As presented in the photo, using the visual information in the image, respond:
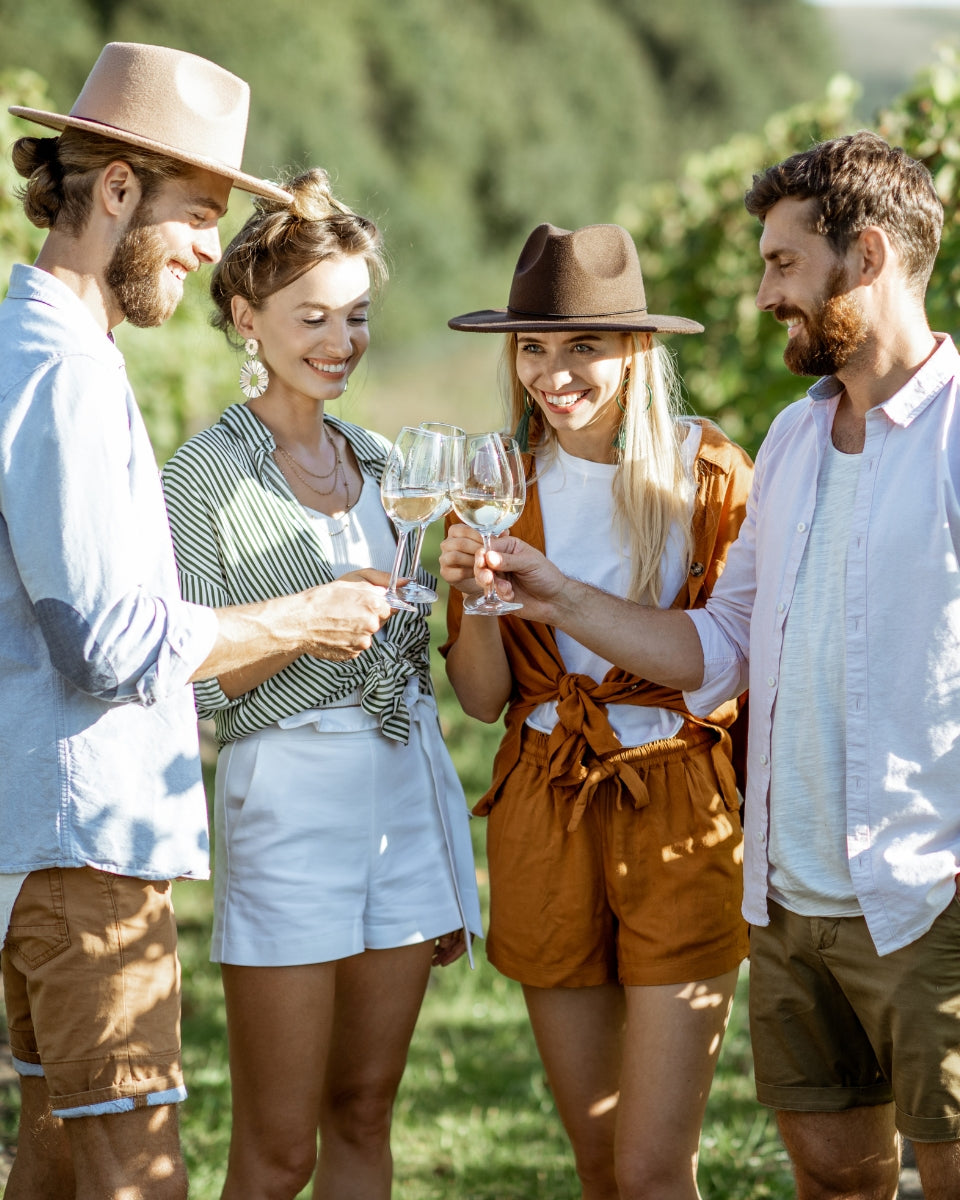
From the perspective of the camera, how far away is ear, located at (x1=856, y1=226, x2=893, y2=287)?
2.82 metres

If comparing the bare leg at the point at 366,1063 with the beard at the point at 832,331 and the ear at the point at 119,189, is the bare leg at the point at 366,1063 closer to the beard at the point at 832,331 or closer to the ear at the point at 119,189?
the beard at the point at 832,331

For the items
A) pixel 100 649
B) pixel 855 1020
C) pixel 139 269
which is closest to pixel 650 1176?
pixel 855 1020

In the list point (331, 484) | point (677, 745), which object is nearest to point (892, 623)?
point (677, 745)

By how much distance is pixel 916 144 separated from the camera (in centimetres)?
484

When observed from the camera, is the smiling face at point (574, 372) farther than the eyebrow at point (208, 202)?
Yes

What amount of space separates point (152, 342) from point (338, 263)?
4493 millimetres

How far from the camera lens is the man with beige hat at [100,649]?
2562mm

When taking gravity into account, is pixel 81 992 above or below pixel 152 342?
below

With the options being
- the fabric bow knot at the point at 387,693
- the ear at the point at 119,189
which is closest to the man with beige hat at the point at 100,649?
the ear at the point at 119,189

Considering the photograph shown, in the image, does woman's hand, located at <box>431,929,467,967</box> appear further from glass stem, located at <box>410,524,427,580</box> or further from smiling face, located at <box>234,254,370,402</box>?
smiling face, located at <box>234,254,370,402</box>

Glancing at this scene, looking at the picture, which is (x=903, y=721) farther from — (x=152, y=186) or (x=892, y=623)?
(x=152, y=186)

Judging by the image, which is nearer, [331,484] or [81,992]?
[81,992]

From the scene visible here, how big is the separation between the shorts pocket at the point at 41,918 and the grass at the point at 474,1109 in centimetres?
171

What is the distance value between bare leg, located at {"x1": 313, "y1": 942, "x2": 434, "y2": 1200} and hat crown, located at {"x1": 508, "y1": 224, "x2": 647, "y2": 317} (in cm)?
161
